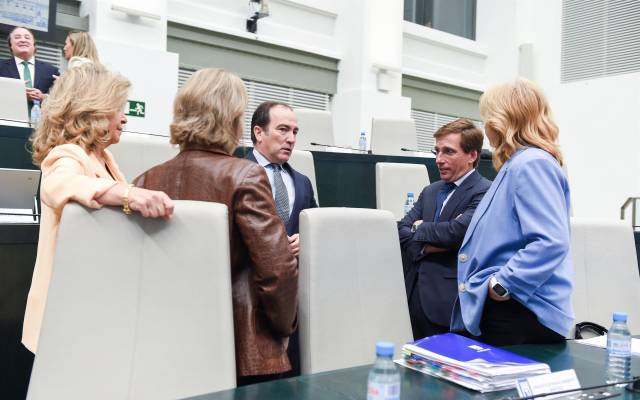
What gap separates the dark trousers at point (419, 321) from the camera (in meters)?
2.24

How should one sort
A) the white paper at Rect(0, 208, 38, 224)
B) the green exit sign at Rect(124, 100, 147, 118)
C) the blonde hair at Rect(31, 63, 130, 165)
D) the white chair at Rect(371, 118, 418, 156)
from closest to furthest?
the blonde hair at Rect(31, 63, 130, 165) < the white paper at Rect(0, 208, 38, 224) < the white chair at Rect(371, 118, 418, 156) < the green exit sign at Rect(124, 100, 147, 118)

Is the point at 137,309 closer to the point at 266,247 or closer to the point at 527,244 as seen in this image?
the point at 266,247

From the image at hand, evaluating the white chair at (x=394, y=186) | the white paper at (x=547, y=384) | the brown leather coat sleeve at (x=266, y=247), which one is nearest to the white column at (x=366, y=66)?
the white chair at (x=394, y=186)

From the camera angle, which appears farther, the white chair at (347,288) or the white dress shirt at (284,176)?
the white dress shirt at (284,176)

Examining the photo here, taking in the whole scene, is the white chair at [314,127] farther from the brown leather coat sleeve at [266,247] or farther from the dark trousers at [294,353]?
the brown leather coat sleeve at [266,247]

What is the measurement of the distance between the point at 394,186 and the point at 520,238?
2.20 m

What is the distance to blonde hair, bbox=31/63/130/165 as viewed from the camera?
1.56 m

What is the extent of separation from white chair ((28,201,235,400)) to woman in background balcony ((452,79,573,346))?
0.75 meters

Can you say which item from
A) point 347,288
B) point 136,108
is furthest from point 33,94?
point 347,288

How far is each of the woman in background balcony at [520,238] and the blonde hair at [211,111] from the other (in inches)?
30.5

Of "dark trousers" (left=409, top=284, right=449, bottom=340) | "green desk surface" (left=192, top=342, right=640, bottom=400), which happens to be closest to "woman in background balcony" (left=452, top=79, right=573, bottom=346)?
"green desk surface" (left=192, top=342, right=640, bottom=400)

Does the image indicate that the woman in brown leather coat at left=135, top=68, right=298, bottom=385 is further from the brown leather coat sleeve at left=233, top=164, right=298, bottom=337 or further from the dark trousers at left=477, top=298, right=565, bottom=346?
the dark trousers at left=477, top=298, right=565, bottom=346

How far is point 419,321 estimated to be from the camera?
2.30 meters

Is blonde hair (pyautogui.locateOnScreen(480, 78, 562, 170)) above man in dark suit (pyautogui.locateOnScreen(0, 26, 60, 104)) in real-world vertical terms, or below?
below
